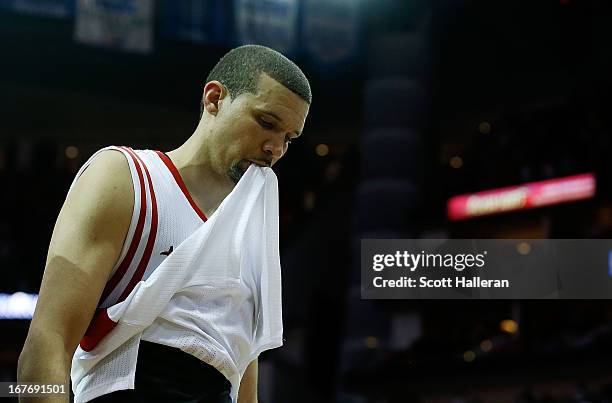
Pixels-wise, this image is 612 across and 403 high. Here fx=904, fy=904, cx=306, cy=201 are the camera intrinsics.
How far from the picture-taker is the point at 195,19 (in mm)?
11969

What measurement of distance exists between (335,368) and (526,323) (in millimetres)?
3451

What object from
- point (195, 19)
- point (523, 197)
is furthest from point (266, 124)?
point (195, 19)

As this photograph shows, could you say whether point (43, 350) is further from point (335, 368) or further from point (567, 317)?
point (335, 368)

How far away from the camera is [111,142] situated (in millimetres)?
14195

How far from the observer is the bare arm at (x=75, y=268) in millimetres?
1332

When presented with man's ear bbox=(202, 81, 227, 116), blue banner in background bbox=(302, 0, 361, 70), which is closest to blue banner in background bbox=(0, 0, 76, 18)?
blue banner in background bbox=(302, 0, 361, 70)

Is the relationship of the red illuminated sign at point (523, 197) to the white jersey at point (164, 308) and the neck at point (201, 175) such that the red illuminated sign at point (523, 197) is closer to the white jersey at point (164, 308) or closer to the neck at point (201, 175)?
the neck at point (201, 175)

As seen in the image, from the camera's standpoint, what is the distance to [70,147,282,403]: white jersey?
4.68ft

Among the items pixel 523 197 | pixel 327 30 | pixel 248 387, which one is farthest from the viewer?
pixel 327 30

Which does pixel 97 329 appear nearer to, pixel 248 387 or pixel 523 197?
pixel 248 387

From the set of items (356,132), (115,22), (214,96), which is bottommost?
(214,96)

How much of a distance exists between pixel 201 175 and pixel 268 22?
9995mm

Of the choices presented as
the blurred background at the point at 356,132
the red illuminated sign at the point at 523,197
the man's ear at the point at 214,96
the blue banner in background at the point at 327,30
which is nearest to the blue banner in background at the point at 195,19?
the blurred background at the point at 356,132

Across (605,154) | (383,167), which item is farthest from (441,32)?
(605,154)
